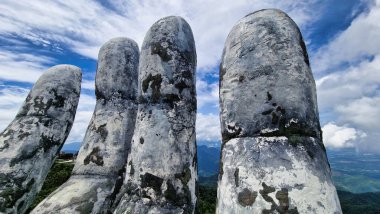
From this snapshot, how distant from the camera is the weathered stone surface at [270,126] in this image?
2.90 metres

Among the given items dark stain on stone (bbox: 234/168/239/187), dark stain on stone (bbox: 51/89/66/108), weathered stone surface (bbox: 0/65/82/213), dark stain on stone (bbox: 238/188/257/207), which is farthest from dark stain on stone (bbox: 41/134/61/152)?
dark stain on stone (bbox: 238/188/257/207)

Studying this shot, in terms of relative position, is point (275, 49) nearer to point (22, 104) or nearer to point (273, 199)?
point (273, 199)

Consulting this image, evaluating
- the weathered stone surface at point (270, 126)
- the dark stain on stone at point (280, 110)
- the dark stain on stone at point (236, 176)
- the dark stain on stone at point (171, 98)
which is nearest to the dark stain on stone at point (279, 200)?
the weathered stone surface at point (270, 126)

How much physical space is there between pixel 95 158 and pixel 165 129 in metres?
2.52

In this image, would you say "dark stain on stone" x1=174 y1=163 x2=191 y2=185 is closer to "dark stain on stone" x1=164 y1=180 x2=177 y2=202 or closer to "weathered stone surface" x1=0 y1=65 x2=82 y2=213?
"dark stain on stone" x1=164 y1=180 x2=177 y2=202

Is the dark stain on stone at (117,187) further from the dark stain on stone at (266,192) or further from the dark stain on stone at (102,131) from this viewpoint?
the dark stain on stone at (266,192)

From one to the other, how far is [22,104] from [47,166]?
168 centimetres

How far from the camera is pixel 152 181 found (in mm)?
5469

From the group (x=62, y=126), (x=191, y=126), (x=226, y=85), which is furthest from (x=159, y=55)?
(x=62, y=126)

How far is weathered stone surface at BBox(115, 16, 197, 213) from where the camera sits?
17.9ft

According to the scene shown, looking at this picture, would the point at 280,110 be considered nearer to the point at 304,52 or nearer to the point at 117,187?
the point at 304,52

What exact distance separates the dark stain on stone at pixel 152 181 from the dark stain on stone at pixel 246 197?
2661mm

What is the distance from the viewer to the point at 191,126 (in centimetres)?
614

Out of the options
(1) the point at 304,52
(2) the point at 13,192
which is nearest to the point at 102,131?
(2) the point at 13,192
